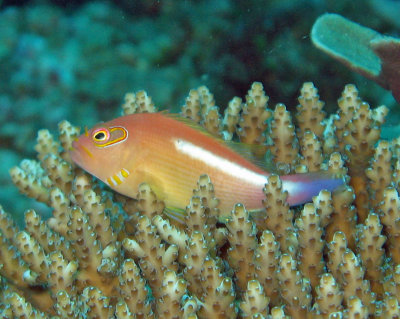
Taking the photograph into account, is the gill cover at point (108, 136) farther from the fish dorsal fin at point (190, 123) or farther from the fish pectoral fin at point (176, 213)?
the fish pectoral fin at point (176, 213)

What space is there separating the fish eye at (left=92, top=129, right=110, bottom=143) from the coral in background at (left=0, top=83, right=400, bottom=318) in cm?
31

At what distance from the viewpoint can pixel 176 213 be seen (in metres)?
2.62

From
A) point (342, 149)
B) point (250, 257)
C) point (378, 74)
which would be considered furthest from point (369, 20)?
point (250, 257)

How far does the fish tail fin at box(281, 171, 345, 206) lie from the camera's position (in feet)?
7.77

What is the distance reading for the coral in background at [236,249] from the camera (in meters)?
1.99

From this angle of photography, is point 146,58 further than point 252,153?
Yes

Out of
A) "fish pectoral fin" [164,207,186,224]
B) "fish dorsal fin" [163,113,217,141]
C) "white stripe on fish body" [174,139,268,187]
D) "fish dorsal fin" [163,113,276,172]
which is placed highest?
"fish dorsal fin" [163,113,217,141]

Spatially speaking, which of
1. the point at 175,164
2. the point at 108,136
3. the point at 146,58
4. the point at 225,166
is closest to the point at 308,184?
the point at 225,166

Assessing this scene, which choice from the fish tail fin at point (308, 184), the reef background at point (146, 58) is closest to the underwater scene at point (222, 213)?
the fish tail fin at point (308, 184)

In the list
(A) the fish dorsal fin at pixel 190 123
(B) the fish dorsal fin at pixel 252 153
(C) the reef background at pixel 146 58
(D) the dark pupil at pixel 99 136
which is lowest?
(C) the reef background at pixel 146 58

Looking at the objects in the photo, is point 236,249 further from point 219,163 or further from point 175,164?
point 175,164

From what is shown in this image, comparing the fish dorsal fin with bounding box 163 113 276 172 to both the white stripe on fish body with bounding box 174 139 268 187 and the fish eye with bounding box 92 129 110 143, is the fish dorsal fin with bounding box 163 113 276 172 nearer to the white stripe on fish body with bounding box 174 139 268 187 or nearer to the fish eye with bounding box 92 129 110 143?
the white stripe on fish body with bounding box 174 139 268 187

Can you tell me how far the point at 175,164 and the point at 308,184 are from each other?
822mm

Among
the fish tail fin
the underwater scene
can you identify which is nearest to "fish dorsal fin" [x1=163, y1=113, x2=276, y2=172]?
the underwater scene
